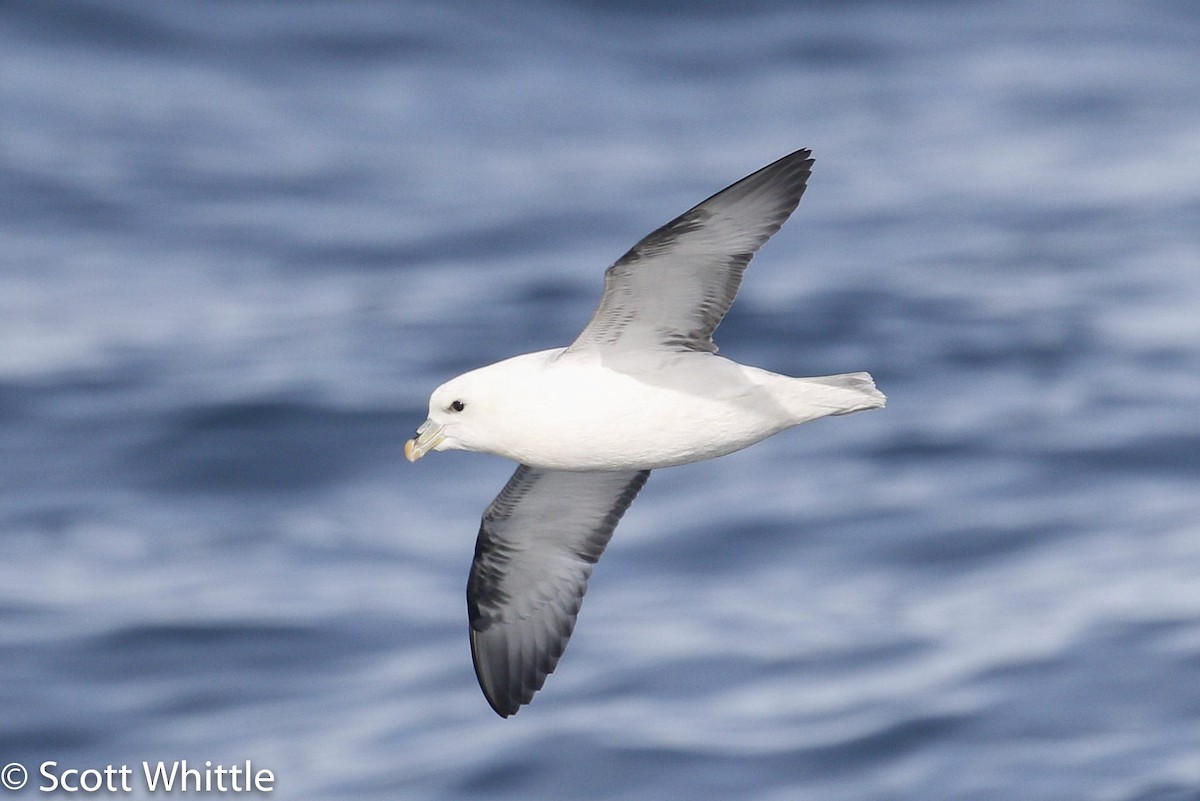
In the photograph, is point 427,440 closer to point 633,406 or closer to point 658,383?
point 633,406

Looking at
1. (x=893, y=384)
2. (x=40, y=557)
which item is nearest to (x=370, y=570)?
(x=40, y=557)

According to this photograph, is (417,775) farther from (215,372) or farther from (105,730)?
(215,372)

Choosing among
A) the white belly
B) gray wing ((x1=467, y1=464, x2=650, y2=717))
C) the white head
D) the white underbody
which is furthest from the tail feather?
gray wing ((x1=467, y1=464, x2=650, y2=717))

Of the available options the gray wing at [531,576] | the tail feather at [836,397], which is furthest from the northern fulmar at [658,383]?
the gray wing at [531,576]

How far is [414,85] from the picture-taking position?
3541cm

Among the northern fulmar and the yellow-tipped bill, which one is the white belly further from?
the yellow-tipped bill

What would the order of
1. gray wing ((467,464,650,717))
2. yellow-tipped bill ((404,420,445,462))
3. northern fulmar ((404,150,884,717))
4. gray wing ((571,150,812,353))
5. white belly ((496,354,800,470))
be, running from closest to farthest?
gray wing ((571,150,812,353)) → northern fulmar ((404,150,884,717)) → white belly ((496,354,800,470)) → yellow-tipped bill ((404,420,445,462)) → gray wing ((467,464,650,717))

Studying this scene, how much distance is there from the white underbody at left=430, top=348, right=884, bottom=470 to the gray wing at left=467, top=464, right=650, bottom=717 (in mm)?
1759

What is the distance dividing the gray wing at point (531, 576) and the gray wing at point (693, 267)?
1.86 m

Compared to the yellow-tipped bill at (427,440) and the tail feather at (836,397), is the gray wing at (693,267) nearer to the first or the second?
the tail feather at (836,397)

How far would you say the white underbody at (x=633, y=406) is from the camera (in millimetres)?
9086

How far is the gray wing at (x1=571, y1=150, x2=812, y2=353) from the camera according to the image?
8812mm

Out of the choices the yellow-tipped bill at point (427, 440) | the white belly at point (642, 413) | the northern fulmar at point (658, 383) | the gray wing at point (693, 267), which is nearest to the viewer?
the gray wing at point (693, 267)

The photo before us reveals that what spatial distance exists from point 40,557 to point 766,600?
26.3 ft
